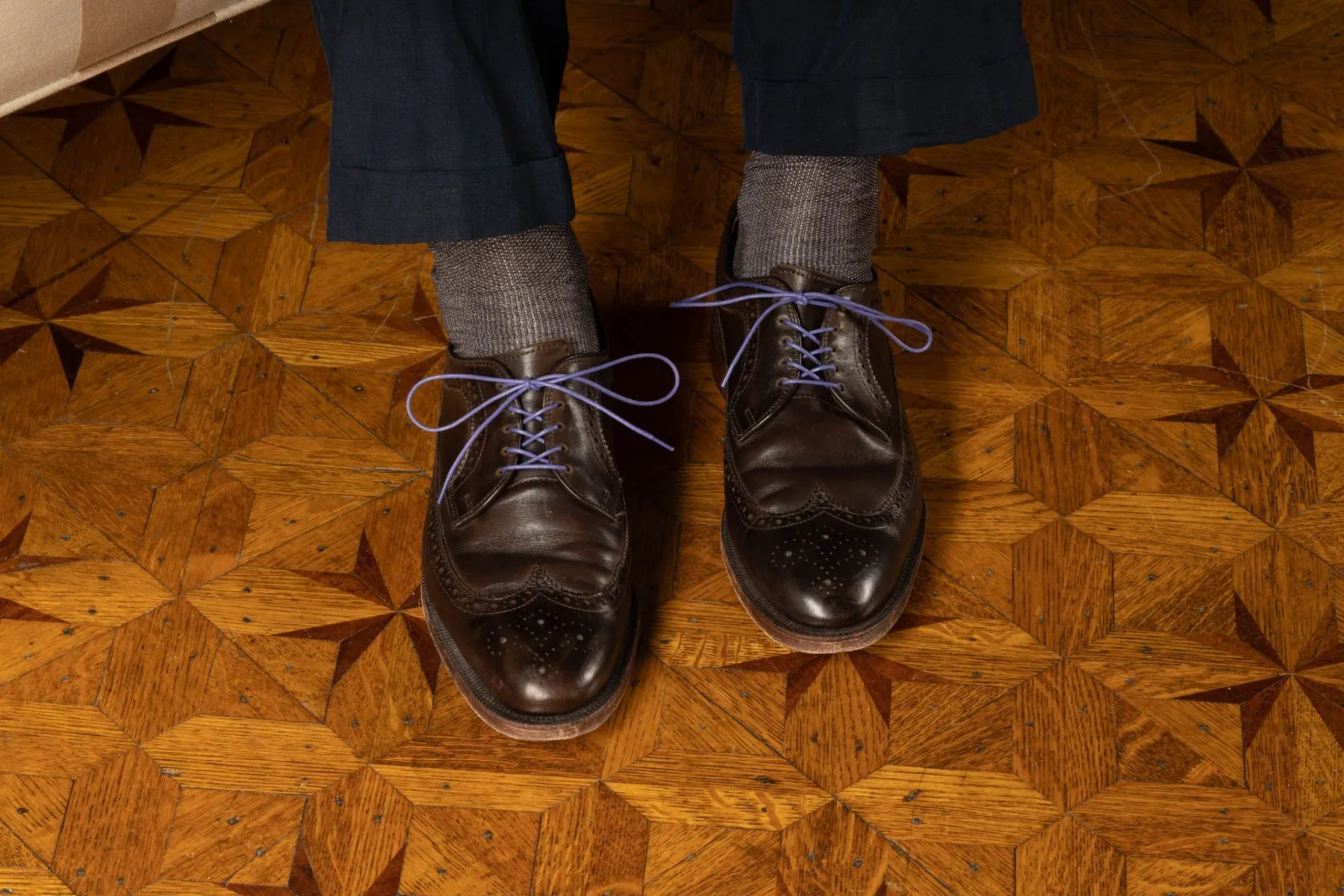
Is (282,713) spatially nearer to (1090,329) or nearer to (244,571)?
(244,571)

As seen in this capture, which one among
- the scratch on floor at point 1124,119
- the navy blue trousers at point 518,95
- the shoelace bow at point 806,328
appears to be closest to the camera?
the navy blue trousers at point 518,95

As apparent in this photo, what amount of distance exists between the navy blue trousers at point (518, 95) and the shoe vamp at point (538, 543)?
6.5 inches

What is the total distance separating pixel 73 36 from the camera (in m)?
0.85

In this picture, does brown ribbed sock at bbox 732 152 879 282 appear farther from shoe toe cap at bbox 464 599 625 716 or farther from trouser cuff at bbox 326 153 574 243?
shoe toe cap at bbox 464 599 625 716

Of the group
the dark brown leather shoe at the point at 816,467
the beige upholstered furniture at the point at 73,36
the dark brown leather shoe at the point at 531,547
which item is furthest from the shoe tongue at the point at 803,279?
the beige upholstered furniture at the point at 73,36

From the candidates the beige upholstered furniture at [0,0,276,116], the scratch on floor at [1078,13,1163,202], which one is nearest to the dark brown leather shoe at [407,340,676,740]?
the beige upholstered furniture at [0,0,276,116]

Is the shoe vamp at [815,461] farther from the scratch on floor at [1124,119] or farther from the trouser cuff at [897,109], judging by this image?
the scratch on floor at [1124,119]

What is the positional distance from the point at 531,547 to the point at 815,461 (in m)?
0.19

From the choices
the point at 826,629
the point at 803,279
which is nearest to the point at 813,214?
the point at 803,279

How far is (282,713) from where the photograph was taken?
75 centimetres

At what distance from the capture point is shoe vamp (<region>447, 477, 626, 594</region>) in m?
0.72

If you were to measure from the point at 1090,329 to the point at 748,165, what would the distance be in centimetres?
31

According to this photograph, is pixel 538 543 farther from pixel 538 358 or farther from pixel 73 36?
pixel 73 36

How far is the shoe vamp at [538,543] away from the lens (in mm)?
715
